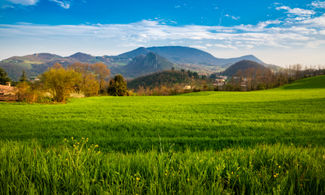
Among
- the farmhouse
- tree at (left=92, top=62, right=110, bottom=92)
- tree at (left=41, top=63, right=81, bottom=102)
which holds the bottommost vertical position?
the farmhouse

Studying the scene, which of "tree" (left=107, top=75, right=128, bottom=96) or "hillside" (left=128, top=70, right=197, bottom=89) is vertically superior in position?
"hillside" (left=128, top=70, right=197, bottom=89)

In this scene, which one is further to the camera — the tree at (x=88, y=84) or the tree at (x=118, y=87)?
the tree at (x=88, y=84)

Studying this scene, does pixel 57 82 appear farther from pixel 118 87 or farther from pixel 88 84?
pixel 88 84

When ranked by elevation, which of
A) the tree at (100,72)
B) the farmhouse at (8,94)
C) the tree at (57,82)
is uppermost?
the tree at (100,72)

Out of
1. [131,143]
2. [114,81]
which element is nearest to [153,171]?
[131,143]

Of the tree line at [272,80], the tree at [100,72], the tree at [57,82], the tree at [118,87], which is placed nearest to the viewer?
the tree at [57,82]

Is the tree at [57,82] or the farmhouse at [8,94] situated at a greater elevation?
the tree at [57,82]

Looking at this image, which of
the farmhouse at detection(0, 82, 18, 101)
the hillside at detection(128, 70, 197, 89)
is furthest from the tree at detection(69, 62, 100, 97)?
the hillside at detection(128, 70, 197, 89)

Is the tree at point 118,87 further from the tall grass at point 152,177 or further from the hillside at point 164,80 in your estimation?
the hillside at point 164,80

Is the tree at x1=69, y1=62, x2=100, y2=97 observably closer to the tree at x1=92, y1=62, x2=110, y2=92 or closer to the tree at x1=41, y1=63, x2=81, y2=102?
the tree at x1=92, y1=62, x2=110, y2=92

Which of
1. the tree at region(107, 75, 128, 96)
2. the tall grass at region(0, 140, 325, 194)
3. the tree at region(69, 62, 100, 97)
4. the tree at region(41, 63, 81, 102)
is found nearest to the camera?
the tall grass at region(0, 140, 325, 194)

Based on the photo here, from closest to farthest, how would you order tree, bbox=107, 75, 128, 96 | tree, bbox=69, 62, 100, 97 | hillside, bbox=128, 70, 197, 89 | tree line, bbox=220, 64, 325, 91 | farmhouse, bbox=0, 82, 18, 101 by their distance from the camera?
farmhouse, bbox=0, 82, 18, 101 < tree, bbox=107, 75, 128, 96 < tree, bbox=69, 62, 100, 97 < tree line, bbox=220, 64, 325, 91 < hillside, bbox=128, 70, 197, 89

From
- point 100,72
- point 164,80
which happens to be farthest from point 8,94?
point 164,80

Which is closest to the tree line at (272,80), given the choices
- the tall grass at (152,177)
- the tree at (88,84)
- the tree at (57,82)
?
the tree at (88,84)
